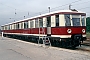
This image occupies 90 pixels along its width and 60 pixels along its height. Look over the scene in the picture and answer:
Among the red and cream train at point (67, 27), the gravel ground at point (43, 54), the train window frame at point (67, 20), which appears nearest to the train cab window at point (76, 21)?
the red and cream train at point (67, 27)

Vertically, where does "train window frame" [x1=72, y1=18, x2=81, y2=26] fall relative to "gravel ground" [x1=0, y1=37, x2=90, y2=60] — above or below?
above

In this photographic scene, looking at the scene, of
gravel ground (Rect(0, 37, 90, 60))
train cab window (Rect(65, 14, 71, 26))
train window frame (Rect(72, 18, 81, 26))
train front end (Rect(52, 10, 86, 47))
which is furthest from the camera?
train window frame (Rect(72, 18, 81, 26))

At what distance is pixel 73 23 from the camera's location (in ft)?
56.4

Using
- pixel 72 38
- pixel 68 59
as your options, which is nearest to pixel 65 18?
pixel 72 38

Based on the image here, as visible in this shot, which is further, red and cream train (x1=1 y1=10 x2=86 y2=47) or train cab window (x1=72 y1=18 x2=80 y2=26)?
train cab window (x1=72 y1=18 x2=80 y2=26)

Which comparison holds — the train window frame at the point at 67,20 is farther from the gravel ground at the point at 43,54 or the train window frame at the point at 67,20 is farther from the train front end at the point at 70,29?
the gravel ground at the point at 43,54

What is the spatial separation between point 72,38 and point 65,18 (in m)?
1.82

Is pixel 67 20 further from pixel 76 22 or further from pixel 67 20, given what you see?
pixel 76 22

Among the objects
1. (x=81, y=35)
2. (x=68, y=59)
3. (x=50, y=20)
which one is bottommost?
(x=68, y=59)

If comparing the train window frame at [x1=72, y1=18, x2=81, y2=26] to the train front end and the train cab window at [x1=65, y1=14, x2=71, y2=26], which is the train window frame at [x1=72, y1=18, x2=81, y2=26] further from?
the train cab window at [x1=65, y1=14, x2=71, y2=26]

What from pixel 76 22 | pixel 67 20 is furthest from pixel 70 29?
pixel 76 22

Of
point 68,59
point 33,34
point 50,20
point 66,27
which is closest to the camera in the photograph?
point 68,59

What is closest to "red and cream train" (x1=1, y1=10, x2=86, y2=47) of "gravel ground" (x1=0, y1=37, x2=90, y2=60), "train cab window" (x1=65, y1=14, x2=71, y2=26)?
"train cab window" (x1=65, y1=14, x2=71, y2=26)

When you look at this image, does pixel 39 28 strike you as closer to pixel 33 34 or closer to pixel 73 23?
pixel 33 34
